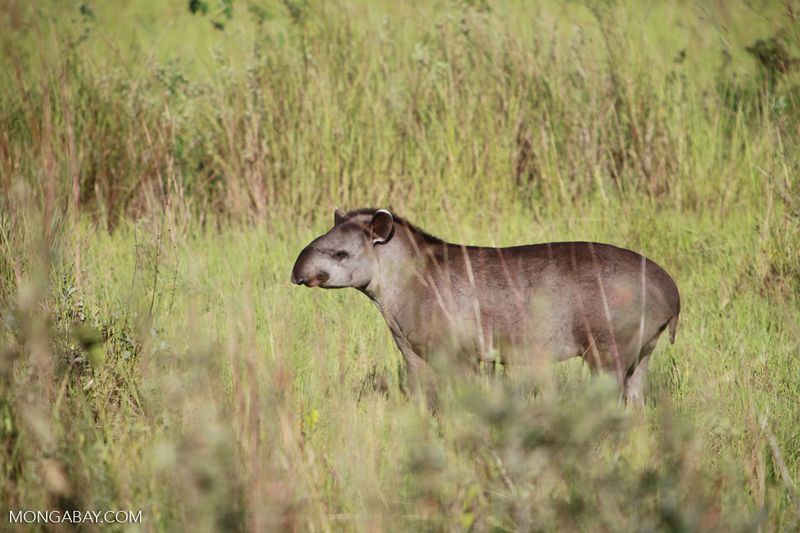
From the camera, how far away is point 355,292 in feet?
21.0

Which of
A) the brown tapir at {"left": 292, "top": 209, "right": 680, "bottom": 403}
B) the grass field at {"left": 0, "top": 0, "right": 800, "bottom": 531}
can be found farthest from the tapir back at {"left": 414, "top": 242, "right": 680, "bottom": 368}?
the grass field at {"left": 0, "top": 0, "right": 800, "bottom": 531}

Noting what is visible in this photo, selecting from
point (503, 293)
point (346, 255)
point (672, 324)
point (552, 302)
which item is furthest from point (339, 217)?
point (672, 324)

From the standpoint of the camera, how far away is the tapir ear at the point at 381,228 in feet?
16.6

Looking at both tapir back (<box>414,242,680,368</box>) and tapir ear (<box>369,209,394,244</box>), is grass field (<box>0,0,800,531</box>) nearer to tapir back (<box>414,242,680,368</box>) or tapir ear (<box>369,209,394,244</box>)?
tapir back (<box>414,242,680,368</box>)

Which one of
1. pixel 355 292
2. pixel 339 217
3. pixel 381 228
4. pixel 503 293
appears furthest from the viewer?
pixel 355 292

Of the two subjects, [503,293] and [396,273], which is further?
[396,273]

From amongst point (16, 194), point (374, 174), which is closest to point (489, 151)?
point (374, 174)

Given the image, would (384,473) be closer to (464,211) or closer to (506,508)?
(506,508)

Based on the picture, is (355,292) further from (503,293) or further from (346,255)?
(503,293)

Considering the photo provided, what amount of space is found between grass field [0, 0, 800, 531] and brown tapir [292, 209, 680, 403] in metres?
0.21

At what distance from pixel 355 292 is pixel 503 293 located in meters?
1.63

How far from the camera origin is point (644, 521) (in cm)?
311

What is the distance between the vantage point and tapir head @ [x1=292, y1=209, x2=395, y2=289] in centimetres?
507

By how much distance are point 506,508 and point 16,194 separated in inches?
136
